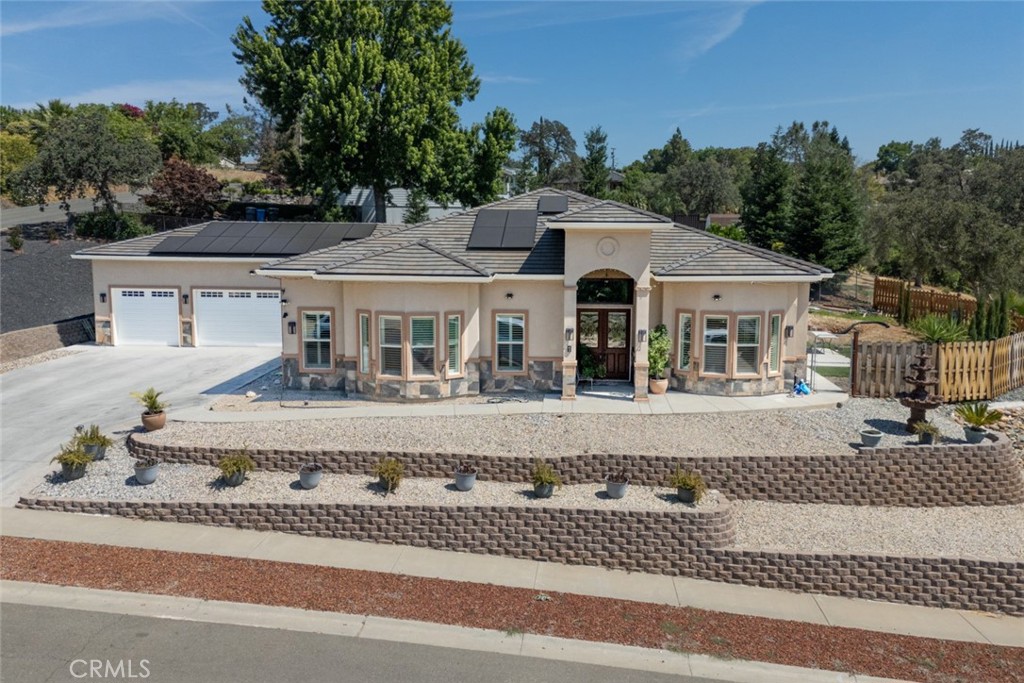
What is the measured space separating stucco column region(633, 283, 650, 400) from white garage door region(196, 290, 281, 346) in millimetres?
14423

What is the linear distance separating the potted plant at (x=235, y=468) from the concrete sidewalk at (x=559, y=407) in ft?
9.83

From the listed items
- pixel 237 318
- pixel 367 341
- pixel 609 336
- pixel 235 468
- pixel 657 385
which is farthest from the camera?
pixel 237 318

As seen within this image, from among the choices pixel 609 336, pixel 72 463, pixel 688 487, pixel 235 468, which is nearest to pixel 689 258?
pixel 609 336

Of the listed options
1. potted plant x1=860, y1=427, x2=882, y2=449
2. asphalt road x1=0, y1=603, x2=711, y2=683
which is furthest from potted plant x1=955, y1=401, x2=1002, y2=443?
asphalt road x1=0, y1=603, x2=711, y2=683

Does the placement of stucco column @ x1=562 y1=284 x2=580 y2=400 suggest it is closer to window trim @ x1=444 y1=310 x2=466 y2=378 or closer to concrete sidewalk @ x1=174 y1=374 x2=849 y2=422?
concrete sidewalk @ x1=174 y1=374 x2=849 y2=422

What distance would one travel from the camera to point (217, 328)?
85.8 ft

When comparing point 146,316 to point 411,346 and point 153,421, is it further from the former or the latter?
point 411,346

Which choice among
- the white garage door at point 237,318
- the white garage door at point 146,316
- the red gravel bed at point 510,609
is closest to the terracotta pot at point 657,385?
the red gravel bed at point 510,609

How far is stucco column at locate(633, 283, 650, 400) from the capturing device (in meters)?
18.0

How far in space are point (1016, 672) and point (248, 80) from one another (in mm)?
43275

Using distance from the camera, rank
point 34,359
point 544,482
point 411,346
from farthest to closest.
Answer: point 34,359 → point 411,346 → point 544,482

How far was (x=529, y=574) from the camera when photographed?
11641mm

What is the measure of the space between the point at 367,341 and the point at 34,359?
1384 centimetres

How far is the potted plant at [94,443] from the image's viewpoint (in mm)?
14227
